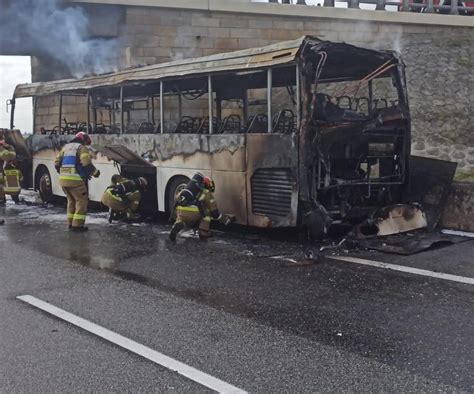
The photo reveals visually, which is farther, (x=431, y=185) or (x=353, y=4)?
(x=353, y=4)

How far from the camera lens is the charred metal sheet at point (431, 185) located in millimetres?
8352

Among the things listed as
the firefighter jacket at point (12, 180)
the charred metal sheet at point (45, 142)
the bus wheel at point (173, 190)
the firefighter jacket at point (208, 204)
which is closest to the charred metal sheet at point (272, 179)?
the firefighter jacket at point (208, 204)

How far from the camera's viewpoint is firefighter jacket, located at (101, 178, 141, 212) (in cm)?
989

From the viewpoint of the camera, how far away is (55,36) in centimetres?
1744

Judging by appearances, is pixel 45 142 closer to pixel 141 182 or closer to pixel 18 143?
pixel 18 143

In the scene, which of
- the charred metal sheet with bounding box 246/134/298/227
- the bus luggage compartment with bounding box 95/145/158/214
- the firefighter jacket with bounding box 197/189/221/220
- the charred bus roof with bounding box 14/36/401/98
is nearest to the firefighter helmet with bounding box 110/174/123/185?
the bus luggage compartment with bounding box 95/145/158/214

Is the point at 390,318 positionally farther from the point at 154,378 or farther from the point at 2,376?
the point at 2,376

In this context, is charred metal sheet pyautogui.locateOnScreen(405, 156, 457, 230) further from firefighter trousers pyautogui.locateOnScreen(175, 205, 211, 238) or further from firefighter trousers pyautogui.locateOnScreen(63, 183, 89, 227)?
firefighter trousers pyautogui.locateOnScreen(63, 183, 89, 227)

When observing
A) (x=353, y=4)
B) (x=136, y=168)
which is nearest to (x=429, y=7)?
(x=353, y=4)

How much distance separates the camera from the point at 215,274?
6.33 metres

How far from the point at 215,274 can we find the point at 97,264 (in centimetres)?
153

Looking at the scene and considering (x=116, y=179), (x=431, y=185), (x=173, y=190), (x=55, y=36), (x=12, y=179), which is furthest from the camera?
(x=55, y=36)

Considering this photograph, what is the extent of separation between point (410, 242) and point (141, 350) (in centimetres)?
446

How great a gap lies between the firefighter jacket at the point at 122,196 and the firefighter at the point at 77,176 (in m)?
0.40
